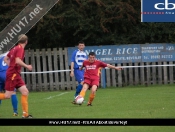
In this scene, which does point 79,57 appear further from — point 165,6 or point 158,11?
point 165,6

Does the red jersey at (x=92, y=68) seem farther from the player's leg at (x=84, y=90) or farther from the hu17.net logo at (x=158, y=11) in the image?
the hu17.net logo at (x=158, y=11)

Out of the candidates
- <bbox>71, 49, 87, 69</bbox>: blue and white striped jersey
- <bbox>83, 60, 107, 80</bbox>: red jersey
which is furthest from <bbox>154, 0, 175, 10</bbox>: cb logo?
<bbox>83, 60, 107, 80</bbox>: red jersey

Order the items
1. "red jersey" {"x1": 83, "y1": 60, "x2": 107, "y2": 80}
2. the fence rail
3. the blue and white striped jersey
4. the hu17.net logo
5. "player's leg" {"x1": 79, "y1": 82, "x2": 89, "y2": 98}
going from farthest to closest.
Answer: the fence rail
the hu17.net logo
the blue and white striped jersey
"red jersey" {"x1": 83, "y1": 60, "x2": 107, "y2": 80}
"player's leg" {"x1": 79, "y1": 82, "x2": 89, "y2": 98}

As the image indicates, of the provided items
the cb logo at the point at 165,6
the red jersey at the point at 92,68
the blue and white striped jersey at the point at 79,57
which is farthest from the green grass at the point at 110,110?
the cb logo at the point at 165,6

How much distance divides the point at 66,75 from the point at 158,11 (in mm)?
5337

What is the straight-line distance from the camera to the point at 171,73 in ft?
89.0

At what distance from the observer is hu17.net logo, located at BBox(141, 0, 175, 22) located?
2700 cm

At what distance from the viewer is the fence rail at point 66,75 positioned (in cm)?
2731

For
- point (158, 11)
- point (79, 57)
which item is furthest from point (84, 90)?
point (158, 11)

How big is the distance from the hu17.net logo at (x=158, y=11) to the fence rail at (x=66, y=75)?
2.22 metres

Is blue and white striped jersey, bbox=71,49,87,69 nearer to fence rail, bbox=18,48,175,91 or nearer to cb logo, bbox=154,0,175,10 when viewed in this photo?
fence rail, bbox=18,48,175,91

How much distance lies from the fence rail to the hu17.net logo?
87.2 inches

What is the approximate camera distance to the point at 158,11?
90.5 feet

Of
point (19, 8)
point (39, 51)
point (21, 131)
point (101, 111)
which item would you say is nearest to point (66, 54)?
point (39, 51)
